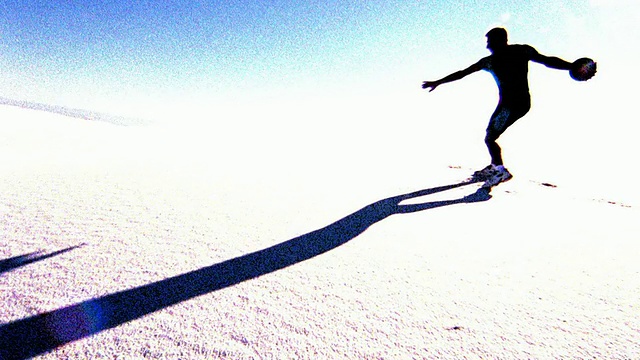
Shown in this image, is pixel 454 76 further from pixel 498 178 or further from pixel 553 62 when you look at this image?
pixel 498 178

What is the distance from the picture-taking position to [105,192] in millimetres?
2604

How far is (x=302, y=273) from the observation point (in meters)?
1.51

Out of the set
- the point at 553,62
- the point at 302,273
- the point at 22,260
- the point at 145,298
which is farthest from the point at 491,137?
the point at 22,260

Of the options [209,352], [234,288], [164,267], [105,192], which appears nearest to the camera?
[209,352]

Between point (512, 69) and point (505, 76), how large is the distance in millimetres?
94

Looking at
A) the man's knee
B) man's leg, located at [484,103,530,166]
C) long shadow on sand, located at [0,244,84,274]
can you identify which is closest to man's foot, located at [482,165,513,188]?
man's leg, located at [484,103,530,166]

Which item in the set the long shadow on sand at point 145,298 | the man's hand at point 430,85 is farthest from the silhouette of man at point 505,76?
the long shadow on sand at point 145,298

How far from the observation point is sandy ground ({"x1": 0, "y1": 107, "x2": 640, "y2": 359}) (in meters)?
1.05

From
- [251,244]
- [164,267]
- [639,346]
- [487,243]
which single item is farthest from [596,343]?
[164,267]

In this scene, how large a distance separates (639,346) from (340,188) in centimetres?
242

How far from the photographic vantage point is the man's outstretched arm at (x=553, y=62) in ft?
11.1

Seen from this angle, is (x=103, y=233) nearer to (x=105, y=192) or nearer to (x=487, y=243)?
(x=105, y=192)

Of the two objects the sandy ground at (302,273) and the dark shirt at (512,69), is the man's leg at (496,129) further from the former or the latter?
the sandy ground at (302,273)

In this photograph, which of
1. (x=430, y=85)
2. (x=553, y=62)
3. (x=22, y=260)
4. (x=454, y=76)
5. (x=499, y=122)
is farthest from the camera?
(x=430, y=85)
